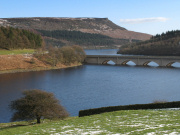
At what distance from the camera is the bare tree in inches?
958

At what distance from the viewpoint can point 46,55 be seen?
86688mm

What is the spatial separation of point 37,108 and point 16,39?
72070mm

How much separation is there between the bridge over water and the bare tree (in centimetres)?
6466

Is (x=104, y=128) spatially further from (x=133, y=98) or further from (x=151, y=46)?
(x=151, y=46)

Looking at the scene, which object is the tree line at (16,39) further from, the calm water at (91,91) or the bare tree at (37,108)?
the bare tree at (37,108)

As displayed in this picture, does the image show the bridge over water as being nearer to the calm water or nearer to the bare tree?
the calm water

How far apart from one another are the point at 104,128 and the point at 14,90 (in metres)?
33.5

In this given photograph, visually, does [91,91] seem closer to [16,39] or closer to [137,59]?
[137,59]

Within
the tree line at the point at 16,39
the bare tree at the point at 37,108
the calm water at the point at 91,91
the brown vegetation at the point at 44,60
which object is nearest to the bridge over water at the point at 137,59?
the brown vegetation at the point at 44,60

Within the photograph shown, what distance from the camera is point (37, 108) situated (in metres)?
24.3

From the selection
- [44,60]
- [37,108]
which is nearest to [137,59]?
[44,60]

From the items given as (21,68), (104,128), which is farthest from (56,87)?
(104,128)

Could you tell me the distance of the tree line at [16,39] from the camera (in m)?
88.6

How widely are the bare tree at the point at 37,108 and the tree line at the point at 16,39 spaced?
66.6m
